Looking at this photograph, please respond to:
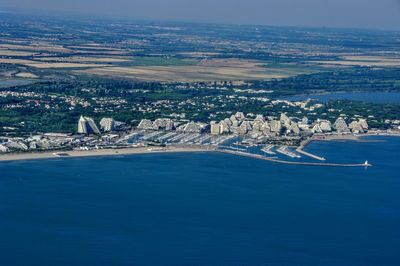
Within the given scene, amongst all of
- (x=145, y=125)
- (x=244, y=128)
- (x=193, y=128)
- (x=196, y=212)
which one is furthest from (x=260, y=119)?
(x=196, y=212)

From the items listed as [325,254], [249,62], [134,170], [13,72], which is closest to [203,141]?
[134,170]

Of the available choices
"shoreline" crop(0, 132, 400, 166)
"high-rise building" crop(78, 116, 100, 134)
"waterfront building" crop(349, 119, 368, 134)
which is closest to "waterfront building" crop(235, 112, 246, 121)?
"waterfront building" crop(349, 119, 368, 134)

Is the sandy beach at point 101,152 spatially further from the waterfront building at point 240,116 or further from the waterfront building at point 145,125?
the waterfront building at point 240,116

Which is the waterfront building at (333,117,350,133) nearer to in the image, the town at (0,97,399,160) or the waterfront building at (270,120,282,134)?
the town at (0,97,399,160)

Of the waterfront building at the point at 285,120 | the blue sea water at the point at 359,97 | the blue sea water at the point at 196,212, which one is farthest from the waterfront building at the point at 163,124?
the blue sea water at the point at 359,97

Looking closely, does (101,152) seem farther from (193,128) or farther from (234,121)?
(234,121)
